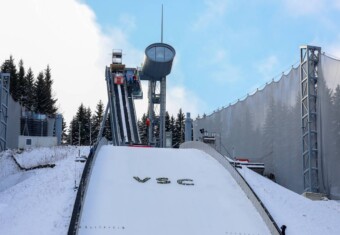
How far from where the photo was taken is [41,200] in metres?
14.2

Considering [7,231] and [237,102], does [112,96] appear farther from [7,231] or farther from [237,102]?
[7,231]

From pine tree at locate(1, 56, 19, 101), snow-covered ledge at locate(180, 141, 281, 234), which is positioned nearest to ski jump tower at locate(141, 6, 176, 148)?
snow-covered ledge at locate(180, 141, 281, 234)

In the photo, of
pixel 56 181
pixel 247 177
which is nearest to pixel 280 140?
pixel 247 177

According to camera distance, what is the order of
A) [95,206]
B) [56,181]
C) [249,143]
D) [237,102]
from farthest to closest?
[237,102], [249,143], [56,181], [95,206]

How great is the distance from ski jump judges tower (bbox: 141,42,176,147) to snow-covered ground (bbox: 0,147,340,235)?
18.5 meters

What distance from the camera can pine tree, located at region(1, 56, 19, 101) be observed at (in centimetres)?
7338

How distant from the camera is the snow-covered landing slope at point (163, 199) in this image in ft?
43.1

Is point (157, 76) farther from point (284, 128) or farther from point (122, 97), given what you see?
point (284, 128)

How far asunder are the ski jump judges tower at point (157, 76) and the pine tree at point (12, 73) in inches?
1473

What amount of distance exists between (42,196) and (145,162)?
5813 millimetres

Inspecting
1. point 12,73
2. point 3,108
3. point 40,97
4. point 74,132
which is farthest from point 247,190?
point 74,132

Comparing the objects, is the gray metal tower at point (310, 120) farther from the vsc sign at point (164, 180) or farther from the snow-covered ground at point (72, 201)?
the vsc sign at point (164, 180)

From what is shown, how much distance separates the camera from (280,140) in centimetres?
2744

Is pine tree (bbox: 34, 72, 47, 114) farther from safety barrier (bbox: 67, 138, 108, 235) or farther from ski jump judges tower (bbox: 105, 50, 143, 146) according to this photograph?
safety barrier (bbox: 67, 138, 108, 235)
